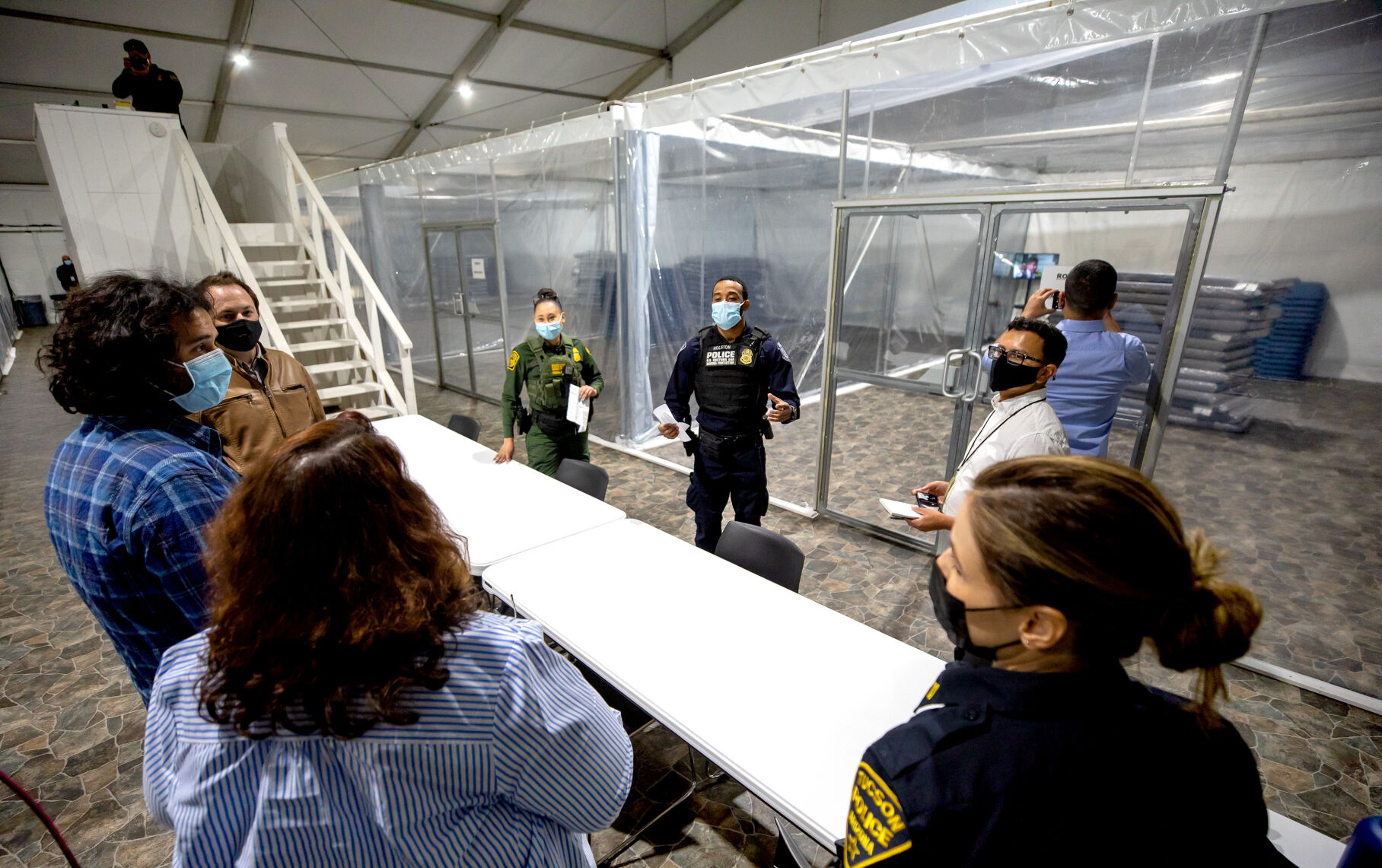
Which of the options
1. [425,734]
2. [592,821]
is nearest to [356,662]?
[425,734]

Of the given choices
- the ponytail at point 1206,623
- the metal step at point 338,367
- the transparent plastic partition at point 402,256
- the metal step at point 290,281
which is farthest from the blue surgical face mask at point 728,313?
the transparent plastic partition at point 402,256

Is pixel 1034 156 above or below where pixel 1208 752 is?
above

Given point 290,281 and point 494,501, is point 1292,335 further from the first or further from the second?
point 290,281

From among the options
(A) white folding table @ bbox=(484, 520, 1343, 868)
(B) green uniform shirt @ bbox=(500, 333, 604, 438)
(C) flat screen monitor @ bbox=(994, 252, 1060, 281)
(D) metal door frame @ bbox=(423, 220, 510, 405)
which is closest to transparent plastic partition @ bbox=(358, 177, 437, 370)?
(D) metal door frame @ bbox=(423, 220, 510, 405)

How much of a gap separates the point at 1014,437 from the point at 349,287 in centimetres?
533

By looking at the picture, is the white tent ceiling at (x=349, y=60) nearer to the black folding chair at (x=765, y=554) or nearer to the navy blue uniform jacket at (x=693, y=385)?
the navy blue uniform jacket at (x=693, y=385)

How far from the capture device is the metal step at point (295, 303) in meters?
5.09

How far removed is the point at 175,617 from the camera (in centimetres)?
132

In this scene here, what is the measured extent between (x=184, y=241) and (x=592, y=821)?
625 cm

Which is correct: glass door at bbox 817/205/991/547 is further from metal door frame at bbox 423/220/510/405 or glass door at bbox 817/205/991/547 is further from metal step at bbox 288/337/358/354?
metal step at bbox 288/337/358/354

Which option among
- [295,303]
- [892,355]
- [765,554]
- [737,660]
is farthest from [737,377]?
[892,355]

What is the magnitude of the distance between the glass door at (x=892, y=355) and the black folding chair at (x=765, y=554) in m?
1.84

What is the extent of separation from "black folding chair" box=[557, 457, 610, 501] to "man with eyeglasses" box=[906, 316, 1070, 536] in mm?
1565

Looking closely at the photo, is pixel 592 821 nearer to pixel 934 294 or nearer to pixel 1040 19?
pixel 1040 19
